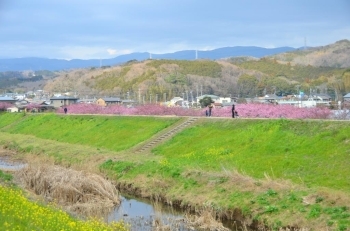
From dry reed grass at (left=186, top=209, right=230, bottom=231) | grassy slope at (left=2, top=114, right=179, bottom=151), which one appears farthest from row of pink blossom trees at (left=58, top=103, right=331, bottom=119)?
A: dry reed grass at (left=186, top=209, right=230, bottom=231)

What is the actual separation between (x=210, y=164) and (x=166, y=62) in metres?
162

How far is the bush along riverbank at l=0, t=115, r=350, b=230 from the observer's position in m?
19.5

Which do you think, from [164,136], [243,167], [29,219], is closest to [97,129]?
[164,136]

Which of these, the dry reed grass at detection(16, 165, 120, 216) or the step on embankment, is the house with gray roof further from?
the dry reed grass at detection(16, 165, 120, 216)

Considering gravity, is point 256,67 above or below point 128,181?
above

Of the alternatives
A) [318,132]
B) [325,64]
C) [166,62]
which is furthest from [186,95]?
[318,132]

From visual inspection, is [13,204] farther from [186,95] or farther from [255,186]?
[186,95]

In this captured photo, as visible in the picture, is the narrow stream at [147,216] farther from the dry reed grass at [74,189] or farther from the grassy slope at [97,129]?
the grassy slope at [97,129]

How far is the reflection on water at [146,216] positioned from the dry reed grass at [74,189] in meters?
0.70

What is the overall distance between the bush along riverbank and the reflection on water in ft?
3.47

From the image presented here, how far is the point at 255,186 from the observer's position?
2222 centimetres

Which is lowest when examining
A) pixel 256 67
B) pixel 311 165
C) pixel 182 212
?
pixel 182 212

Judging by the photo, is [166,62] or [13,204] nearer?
[13,204]

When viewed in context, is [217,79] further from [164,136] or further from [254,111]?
[164,136]
